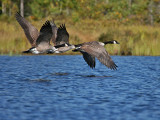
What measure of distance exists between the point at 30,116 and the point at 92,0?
116ft

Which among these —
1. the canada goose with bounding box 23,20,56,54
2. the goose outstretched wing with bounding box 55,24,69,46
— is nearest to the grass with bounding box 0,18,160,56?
the goose outstretched wing with bounding box 55,24,69,46

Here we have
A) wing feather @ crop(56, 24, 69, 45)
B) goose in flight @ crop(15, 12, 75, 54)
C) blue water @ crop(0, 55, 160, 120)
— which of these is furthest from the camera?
wing feather @ crop(56, 24, 69, 45)

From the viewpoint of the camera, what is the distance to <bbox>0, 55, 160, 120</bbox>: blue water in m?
7.47

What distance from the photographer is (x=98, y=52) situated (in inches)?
477

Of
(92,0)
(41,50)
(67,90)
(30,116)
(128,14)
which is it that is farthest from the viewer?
(92,0)

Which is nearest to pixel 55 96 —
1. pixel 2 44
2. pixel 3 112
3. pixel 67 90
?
pixel 67 90

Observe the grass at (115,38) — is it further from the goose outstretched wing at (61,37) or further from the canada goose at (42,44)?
the canada goose at (42,44)

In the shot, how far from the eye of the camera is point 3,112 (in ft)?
24.8

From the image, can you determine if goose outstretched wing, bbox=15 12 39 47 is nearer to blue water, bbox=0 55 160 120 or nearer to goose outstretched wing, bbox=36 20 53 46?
goose outstretched wing, bbox=36 20 53 46

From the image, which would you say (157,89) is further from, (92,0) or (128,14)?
(92,0)

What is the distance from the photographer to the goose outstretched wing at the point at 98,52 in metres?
11.8

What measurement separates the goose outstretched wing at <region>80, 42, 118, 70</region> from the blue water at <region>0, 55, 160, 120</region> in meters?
0.78

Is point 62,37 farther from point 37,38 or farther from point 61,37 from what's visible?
point 37,38

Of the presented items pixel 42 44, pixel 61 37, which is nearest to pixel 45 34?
pixel 42 44
